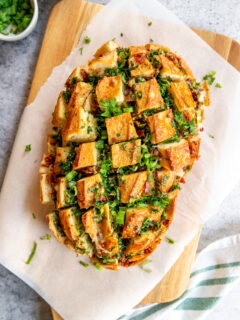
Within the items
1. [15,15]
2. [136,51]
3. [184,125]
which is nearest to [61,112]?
[136,51]

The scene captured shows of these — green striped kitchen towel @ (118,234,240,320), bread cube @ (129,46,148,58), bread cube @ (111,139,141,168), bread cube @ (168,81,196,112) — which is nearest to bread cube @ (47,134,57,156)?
bread cube @ (111,139,141,168)

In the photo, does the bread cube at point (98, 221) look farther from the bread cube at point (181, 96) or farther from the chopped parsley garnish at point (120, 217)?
the bread cube at point (181, 96)

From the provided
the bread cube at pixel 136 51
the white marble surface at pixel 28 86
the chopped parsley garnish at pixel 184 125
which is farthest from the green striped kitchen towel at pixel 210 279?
the bread cube at pixel 136 51

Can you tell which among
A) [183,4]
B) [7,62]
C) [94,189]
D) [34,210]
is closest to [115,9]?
[183,4]

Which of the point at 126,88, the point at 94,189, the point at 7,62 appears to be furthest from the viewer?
the point at 7,62

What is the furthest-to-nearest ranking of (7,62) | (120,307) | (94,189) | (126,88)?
(7,62), (120,307), (126,88), (94,189)

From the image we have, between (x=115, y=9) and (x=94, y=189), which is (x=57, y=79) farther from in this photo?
(x=94, y=189)
